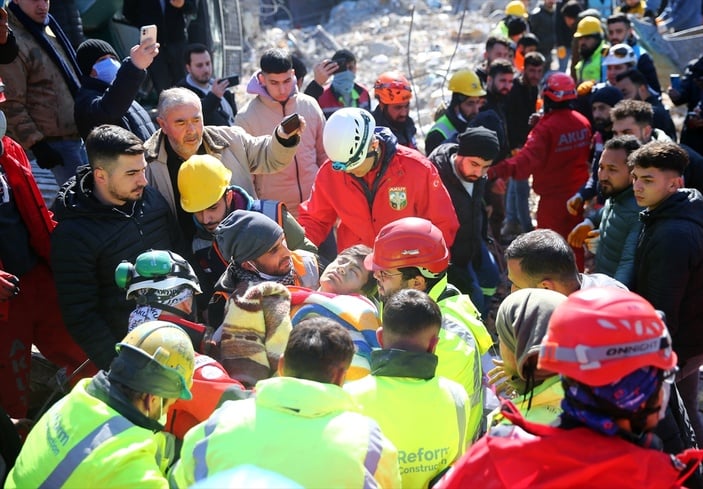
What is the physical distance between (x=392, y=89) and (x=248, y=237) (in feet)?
12.2

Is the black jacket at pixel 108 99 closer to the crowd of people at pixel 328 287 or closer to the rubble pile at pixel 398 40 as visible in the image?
the crowd of people at pixel 328 287

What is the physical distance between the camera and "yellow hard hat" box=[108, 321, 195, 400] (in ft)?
9.08

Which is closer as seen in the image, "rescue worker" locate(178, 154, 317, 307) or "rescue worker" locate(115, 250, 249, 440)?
"rescue worker" locate(115, 250, 249, 440)

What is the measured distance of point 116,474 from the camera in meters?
2.58

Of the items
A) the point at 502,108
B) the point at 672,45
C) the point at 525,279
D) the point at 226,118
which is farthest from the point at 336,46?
the point at 525,279

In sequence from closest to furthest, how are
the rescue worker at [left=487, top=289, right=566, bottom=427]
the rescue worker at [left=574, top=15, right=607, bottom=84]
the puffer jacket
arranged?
1. the rescue worker at [left=487, top=289, right=566, bottom=427]
2. the puffer jacket
3. the rescue worker at [left=574, top=15, right=607, bottom=84]

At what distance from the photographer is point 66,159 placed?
6062 millimetres

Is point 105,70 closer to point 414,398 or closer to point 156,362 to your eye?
point 156,362

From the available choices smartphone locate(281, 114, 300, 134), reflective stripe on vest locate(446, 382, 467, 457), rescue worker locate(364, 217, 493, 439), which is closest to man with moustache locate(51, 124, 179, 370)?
smartphone locate(281, 114, 300, 134)

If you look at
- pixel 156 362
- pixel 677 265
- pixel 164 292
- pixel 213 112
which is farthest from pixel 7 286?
pixel 677 265

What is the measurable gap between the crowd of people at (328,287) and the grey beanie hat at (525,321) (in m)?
0.01

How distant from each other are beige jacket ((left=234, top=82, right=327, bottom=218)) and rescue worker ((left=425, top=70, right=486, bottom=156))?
1465 mm

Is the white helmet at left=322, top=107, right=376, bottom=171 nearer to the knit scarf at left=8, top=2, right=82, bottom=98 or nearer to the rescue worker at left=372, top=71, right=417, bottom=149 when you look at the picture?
the knit scarf at left=8, top=2, right=82, bottom=98

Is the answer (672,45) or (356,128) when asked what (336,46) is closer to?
(672,45)
